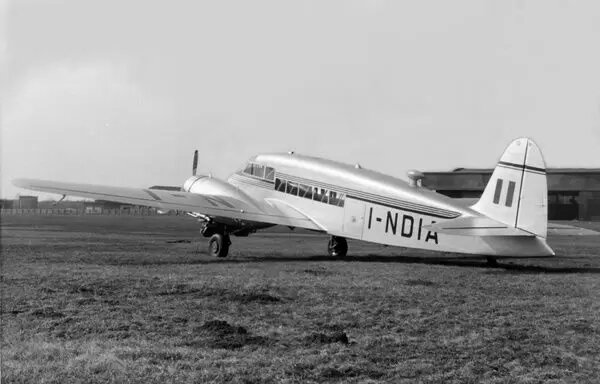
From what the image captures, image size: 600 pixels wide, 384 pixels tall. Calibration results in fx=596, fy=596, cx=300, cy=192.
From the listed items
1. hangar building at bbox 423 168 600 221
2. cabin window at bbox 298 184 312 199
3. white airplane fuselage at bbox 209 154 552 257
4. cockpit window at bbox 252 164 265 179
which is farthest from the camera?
hangar building at bbox 423 168 600 221

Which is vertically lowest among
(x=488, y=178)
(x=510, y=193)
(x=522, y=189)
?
(x=510, y=193)

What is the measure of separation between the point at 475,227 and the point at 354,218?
457 centimetres

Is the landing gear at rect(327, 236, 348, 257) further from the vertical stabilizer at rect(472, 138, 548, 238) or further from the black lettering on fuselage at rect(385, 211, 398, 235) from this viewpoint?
the vertical stabilizer at rect(472, 138, 548, 238)

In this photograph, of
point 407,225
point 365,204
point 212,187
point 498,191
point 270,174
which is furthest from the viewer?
point 212,187

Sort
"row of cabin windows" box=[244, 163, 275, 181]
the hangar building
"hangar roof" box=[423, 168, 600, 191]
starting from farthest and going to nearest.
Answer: "hangar roof" box=[423, 168, 600, 191] < the hangar building < "row of cabin windows" box=[244, 163, 275, 181]

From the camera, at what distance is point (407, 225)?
18.5 metres

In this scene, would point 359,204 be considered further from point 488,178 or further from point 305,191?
point 488,178

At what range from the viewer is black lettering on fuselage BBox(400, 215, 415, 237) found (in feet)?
60.3

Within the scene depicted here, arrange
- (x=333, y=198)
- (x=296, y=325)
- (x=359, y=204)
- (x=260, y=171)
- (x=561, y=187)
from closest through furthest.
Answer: (x=296, y=325) → (x=359, y=204) → (x=333, y=198) → (x=260, y=171) → (x=561, y=187)

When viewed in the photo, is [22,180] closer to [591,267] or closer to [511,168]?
[511,168]

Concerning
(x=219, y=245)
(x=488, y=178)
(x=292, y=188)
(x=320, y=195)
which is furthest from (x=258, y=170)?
(x=488, y=178)

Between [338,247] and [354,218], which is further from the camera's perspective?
[338,247]

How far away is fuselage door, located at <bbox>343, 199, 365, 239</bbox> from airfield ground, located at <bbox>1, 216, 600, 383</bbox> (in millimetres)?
3329

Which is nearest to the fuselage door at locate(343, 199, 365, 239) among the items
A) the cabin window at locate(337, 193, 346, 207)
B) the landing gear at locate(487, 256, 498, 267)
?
the cabin window at locate(337, 193, 346, 207)
